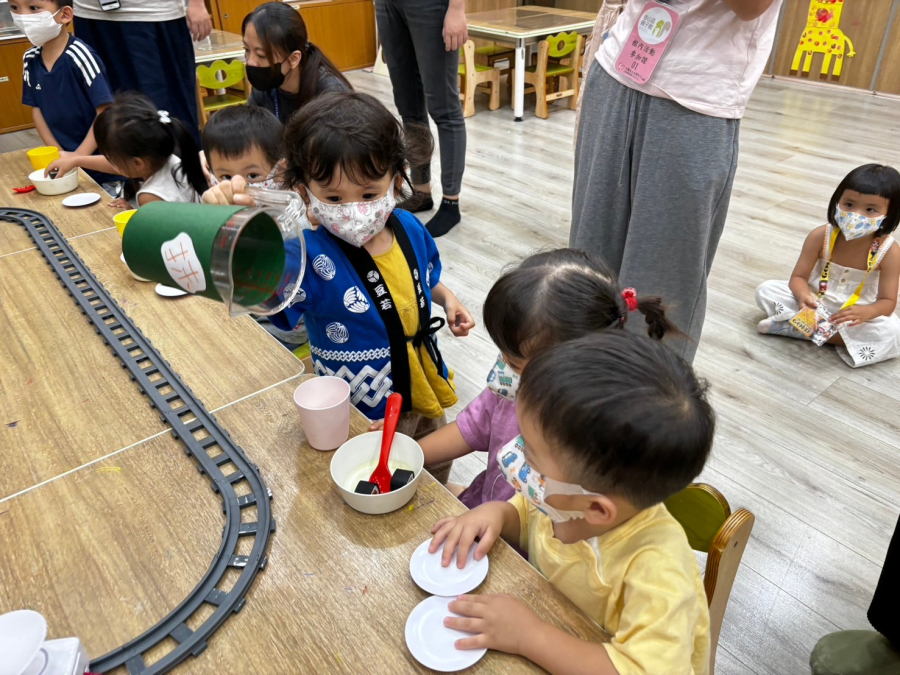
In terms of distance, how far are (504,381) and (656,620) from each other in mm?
425

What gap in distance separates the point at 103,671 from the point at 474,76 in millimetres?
5210

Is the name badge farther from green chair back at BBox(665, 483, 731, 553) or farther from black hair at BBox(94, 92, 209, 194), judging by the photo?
black hair at BBox(94, 92, 209, 194)

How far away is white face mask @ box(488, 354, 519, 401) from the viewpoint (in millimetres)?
1003

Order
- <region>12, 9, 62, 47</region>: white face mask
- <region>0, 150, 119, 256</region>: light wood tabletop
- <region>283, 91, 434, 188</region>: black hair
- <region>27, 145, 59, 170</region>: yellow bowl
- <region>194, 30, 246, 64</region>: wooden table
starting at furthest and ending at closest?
<region>194, 30, 246, 64</region>: wooden table → <region>12, 9, 62, 47</region>: white face mask → <region>27, 145, 59, 170</region>: yellow bowl → <region>0, 150, 119, 256</region>: light wood tabletop → <region>283, 91, 434, 188</region>: black hair

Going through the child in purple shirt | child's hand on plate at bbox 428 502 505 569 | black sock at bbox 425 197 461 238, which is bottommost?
black sock at bbox 425 197 461 238

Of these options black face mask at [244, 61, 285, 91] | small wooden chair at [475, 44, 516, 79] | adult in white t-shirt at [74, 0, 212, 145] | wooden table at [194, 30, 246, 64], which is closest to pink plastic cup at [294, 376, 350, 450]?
black face mask at [244, 61, 285, 91]

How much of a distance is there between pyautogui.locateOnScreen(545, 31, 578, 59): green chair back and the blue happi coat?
4.21 metres

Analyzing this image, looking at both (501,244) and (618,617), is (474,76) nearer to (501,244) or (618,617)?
(501,244)

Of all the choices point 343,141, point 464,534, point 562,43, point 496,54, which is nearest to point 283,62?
point 343,141

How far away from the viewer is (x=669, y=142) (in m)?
1.48

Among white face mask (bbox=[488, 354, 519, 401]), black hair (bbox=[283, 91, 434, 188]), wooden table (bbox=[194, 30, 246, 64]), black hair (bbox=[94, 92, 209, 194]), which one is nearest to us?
white face mask (bbox=[488, 354, 519, 401])

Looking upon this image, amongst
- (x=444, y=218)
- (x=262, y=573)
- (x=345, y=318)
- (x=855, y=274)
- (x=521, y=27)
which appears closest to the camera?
(x=262, y=573)

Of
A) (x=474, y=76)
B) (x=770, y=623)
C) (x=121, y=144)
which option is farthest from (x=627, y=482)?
(x=474, y=76)

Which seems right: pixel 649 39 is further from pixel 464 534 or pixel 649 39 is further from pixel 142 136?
pixel 142 136
